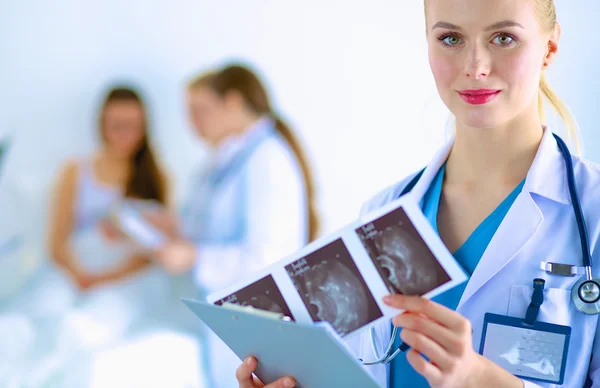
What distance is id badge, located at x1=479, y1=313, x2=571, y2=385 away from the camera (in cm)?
101

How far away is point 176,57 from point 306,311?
8.72ft

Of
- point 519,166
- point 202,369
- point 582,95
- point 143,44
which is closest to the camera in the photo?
point 519,166

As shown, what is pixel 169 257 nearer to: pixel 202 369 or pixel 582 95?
pixel 202 369

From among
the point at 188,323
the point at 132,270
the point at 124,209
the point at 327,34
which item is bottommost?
the point at 188,323

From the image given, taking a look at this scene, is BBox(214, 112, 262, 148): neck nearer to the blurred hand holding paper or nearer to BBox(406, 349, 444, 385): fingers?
the blurred hand holding paper

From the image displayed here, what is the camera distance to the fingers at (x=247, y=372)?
106 centimetres

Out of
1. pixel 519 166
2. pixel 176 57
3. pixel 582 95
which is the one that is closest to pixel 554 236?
pixel 519 166

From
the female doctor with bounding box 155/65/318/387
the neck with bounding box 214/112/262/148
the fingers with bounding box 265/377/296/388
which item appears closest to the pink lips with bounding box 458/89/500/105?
the fingers with bounding box 265/377/296/388

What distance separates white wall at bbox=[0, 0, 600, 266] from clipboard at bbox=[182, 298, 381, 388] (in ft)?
7.59

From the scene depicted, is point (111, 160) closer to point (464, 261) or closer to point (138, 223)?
point (138, 223)

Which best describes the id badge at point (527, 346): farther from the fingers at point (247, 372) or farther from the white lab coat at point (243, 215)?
the white lab coat at point (243, 215)

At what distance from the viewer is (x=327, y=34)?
3.37 m

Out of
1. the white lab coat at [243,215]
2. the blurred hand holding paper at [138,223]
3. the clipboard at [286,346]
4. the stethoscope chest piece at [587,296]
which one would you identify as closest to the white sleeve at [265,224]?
the white lab coat at [243,215]

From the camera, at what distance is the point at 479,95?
3.50ft
